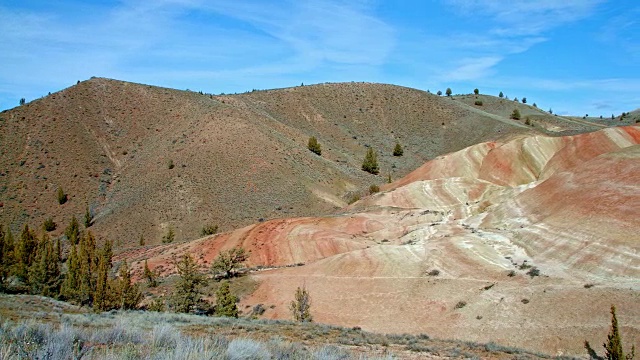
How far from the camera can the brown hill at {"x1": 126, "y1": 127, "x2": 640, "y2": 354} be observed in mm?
24156

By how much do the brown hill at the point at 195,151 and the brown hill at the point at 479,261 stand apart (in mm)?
19353

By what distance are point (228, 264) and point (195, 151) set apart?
4569 cm

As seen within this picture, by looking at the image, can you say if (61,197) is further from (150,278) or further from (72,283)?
(72,283)

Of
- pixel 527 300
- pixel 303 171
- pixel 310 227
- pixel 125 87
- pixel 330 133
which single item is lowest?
pixel 527 300

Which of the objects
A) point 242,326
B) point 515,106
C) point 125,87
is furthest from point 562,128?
point 242,326

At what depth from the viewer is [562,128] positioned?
11631 cm

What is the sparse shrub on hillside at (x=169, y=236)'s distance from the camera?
202 ft

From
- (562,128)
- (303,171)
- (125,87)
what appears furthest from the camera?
(562,128)

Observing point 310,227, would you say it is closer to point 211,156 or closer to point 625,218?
point 625,218

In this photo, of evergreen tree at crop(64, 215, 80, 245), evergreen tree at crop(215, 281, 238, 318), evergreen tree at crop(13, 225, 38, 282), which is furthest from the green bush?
evergreen tree at crop(215, 281, 238, 318)

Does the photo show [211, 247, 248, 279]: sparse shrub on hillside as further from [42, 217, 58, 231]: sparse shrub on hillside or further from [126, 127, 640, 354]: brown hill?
[42, 217, 58, 231]: sparse shrub on hillside

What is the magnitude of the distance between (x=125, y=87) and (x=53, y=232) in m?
46.2

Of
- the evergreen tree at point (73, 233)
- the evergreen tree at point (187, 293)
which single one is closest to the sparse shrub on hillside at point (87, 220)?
the evergreen tree at point (73, 233)

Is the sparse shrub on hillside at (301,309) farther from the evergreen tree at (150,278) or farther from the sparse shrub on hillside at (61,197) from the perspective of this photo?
the sparse shrub on hillside at (61,197)
